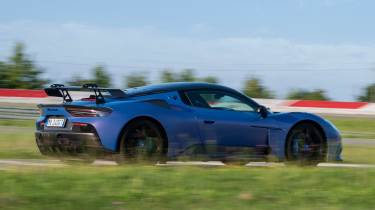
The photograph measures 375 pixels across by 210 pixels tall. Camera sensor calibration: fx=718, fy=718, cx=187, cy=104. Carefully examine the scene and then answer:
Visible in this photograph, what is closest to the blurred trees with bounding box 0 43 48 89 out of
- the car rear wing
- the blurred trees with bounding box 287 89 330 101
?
the blurred trees with bounding box 287 89 330 101

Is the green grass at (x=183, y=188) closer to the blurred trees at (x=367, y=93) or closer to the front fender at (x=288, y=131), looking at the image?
the front fender at (x=288, y=131)

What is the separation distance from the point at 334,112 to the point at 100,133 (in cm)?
1898

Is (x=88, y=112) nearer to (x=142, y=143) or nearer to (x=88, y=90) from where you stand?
(x=88, y=90)

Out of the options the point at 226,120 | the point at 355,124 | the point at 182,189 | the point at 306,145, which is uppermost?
the point at 226,120

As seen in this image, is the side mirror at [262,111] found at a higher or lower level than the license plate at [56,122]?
higher

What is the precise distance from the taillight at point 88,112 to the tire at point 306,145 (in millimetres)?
2576

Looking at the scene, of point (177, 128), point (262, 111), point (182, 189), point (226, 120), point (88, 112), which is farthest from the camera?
point (262, 111)

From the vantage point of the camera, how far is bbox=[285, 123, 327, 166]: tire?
32.4ft

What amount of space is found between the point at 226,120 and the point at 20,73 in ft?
93.7

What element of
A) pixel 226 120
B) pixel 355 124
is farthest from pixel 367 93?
pixel 226 120

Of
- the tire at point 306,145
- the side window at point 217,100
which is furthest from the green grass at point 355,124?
the side window at point 217,100

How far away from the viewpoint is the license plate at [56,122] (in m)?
9.34

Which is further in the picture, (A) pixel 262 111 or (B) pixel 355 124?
(B) pixel 355 124

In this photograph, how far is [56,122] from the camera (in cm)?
941
